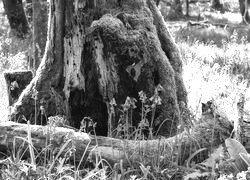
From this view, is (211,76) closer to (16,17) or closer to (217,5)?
(16,17)

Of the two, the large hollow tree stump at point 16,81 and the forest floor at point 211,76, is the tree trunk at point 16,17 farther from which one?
the large hollow tree stump at point 16,81

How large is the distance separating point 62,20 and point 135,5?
804 mm

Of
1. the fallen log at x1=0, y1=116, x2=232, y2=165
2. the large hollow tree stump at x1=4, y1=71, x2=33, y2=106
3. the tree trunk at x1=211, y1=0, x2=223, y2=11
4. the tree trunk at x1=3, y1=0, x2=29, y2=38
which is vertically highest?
the tree trunk at x1=211, y1=0, x2=223, y2=11

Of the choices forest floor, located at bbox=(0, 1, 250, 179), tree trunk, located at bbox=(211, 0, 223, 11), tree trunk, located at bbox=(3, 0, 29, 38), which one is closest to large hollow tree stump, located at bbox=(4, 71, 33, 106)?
forest floor, located at bbox=(0, 1, 250, 179)

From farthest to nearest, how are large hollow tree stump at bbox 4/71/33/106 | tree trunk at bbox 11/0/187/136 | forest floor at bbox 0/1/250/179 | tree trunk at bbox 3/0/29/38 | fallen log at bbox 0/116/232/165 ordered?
1. tree trunk at bbox 3/0/29/38
2. forest floor at bbox 0/1/250/179
3. large hollow tree stump at bbox 4/71/33/106
4. tree trunk at bbox 11/0/187/136
5. fallen log at bbox 0/116/232/165

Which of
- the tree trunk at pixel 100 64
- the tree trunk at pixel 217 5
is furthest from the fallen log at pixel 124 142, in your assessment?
the tree trunk at pixel 217 5

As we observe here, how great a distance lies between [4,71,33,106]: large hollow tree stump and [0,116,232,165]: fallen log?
1219 mm

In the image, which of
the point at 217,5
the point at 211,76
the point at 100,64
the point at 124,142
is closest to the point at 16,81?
the point at 100,64

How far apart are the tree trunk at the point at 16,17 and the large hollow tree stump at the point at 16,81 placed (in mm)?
9683

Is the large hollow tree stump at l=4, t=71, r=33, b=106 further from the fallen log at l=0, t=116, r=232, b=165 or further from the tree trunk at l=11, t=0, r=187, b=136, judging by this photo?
the fallen log at l=0, t=116, r=232, b=165

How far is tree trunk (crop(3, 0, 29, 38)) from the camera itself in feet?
47.2

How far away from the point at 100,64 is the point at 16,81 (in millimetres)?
1243

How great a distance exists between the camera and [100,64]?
424 centimetres

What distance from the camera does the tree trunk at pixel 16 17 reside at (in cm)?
1440
